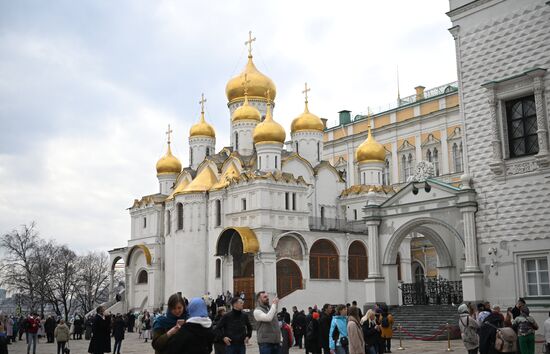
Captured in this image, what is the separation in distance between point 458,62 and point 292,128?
2086cm

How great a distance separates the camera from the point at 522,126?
66.7 feet

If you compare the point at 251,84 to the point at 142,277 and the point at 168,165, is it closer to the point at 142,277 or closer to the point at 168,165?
the point at 168,165

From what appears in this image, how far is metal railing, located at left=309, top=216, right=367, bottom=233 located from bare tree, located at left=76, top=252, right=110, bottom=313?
2591 cm

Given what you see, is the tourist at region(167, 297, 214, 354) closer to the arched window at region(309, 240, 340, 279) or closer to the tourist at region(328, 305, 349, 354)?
the tourist at region(328, 305, 349, 354)

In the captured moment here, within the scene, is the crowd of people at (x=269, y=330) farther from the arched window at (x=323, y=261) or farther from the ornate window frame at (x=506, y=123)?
the arched window at (x=323, y=261)

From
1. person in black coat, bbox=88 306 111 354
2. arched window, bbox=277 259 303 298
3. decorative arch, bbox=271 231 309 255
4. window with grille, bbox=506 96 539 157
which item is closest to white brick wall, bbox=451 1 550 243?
window with grille, bbox=506 96 539 157

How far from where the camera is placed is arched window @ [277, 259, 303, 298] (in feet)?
112

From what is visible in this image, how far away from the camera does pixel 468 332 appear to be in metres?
11.4

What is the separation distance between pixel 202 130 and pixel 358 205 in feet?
39.5

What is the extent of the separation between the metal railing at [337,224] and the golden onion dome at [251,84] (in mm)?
9034

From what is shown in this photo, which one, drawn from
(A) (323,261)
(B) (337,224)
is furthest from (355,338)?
(B) (337,224)

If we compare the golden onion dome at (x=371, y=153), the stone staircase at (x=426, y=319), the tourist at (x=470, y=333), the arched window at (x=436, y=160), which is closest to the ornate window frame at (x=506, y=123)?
the stone staircase at (x=426, y=319)

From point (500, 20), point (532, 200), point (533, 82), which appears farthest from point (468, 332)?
point (500, 20)

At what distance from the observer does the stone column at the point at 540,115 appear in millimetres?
19266
